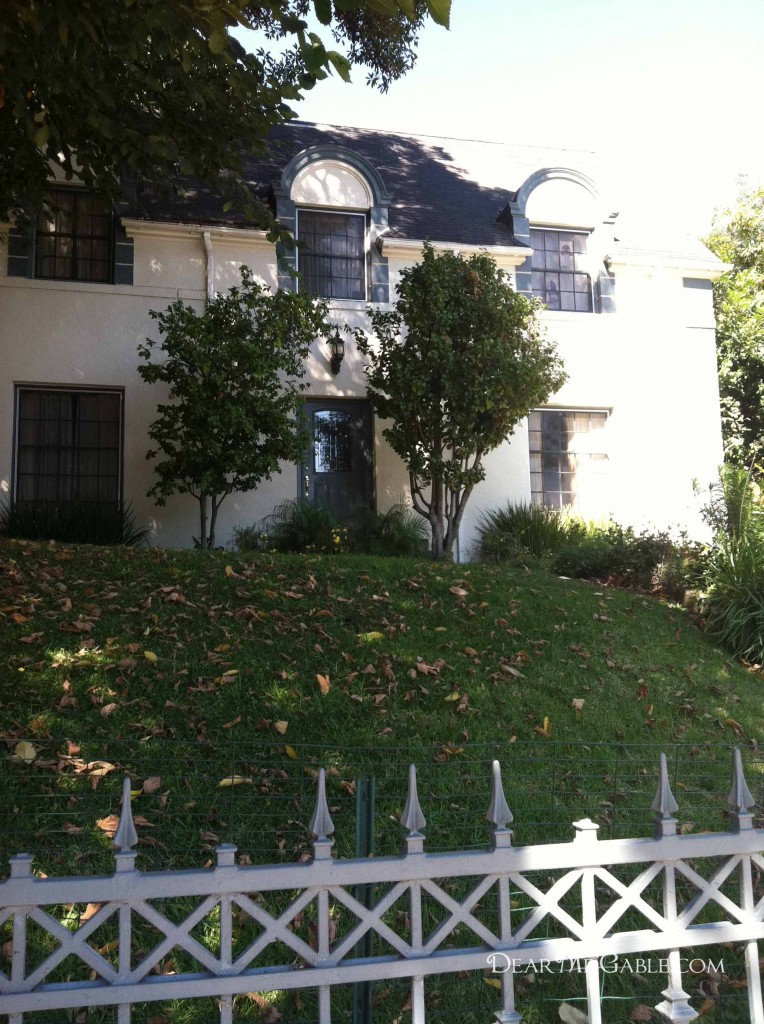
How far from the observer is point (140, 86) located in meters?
7.29

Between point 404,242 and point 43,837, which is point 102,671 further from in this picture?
point 404,242

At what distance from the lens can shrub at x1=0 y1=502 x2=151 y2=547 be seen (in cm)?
1147

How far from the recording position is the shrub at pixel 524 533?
12875 millimetres

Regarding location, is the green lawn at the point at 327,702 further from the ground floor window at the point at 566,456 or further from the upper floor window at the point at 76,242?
the upper floor window at the point at 76,242

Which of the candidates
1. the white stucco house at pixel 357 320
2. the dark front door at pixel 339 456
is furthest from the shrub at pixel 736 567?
the dark front door at pixel 339 456

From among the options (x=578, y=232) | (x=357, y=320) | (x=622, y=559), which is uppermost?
(x=578, y=232)

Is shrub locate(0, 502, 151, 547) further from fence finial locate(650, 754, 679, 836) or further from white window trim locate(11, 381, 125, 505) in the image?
fence finial locate(650, 754, 679, 836)

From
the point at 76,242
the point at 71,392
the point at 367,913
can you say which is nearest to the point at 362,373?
the point at 71,392

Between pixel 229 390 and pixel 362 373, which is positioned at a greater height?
pixel 362 373

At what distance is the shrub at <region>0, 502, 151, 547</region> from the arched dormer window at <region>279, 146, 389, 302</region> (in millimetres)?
4750

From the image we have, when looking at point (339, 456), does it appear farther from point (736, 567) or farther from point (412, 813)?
point (412, 813)

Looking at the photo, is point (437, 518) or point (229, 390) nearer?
point (229, 390)

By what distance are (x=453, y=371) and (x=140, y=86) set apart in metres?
5.52

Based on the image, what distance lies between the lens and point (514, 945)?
2.82 meters
